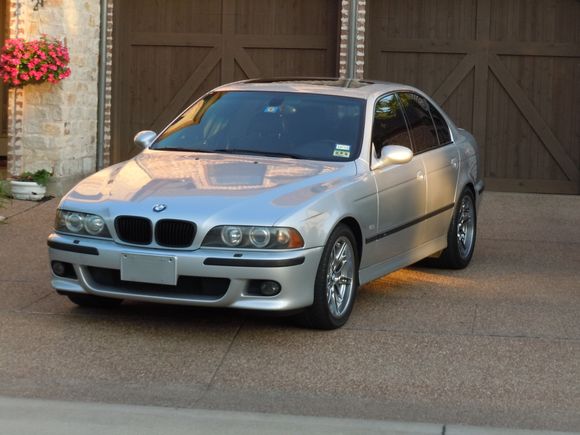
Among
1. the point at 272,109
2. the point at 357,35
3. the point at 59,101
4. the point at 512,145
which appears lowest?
the point at 512,145

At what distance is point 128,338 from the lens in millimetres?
7352

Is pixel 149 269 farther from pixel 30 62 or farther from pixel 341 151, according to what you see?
pixel 30 62

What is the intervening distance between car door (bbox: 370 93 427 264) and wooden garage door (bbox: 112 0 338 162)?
18.5 feet

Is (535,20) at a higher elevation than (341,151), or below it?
higher

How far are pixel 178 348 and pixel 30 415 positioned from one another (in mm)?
1526

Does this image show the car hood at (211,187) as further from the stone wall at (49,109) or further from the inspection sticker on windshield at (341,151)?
the stone wall at (49,109)

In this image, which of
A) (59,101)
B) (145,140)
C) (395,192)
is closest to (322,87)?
(395,192)

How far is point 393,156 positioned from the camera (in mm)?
8055

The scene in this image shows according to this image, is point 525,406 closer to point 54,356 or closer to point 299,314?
point 299,314

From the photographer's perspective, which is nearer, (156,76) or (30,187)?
(30,187)

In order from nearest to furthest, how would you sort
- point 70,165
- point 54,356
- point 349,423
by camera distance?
point 349,423 → point 54,356 → point 70,165

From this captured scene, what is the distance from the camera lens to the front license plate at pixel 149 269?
702 centimetres

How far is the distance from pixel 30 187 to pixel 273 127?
530cm

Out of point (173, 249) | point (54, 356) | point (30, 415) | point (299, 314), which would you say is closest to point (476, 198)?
point (299, 314)
